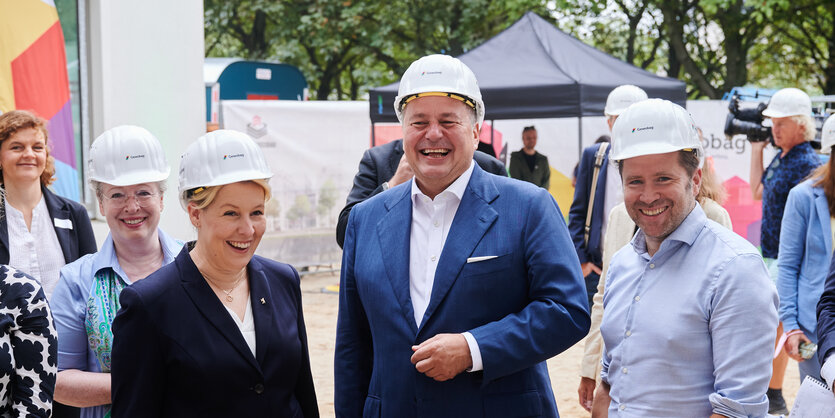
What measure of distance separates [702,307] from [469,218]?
2.36ft

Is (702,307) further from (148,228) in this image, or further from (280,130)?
(280,130)

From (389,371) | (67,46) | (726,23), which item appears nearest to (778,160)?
(389,371)

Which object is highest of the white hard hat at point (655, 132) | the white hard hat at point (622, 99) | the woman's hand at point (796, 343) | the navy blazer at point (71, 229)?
the white hard hat at point (622, 99)

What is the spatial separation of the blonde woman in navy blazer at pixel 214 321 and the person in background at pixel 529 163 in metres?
9.38

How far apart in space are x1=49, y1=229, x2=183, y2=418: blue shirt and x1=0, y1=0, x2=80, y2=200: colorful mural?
12.4ft

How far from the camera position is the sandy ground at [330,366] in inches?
278

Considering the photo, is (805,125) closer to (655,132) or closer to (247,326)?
(655,132)

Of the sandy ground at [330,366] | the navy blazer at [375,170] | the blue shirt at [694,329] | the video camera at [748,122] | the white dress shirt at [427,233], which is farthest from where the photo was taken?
the video camera at [748,122]

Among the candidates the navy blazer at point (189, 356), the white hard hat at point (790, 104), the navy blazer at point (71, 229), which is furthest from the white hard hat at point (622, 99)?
the navy blazer at point (189, 356)

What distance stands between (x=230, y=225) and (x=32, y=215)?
229 cm

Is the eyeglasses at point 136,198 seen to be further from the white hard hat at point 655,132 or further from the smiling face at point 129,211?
the white hard hat at point 655,132

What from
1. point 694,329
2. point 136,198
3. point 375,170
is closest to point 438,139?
point 694,329

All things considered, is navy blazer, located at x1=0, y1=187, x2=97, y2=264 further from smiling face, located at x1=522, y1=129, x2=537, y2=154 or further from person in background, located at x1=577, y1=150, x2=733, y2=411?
smiling face, located at x1=522, y1=129, x2=537, y2=154

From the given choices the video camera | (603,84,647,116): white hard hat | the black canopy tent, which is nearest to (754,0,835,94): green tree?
the black canopy tent
